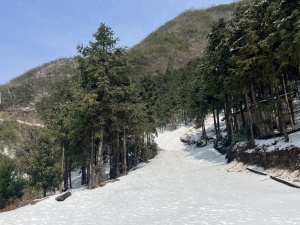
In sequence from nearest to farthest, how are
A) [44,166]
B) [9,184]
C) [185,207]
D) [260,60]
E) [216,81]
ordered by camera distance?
[185,207] < [260,60] < [216,81] < [9,184] < [44,166]

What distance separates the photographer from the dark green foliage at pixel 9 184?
98.0ft

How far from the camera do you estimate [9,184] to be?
30922 millimetres

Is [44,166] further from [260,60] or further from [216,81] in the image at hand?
[260,60]

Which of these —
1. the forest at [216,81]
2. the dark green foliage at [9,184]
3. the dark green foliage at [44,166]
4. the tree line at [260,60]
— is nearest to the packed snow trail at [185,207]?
the forest at [216,81]

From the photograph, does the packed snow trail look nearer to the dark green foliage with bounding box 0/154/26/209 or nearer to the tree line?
the tree line

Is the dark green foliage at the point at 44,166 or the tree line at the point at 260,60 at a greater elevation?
the tree line at the point at 260,60

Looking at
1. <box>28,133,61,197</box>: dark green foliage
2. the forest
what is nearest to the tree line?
the forest

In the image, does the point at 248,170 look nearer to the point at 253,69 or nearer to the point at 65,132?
the point at 253,69

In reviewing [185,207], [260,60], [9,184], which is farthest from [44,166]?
[185,207]

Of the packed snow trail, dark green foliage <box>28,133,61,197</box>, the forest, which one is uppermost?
the forest

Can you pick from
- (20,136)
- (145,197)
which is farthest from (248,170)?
(20,136)

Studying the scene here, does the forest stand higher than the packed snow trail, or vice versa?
the forest

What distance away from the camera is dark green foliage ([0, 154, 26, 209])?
29875 mm

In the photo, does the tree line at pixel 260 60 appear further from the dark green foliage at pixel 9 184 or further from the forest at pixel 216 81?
the dark green foliage at pixel 9 184
